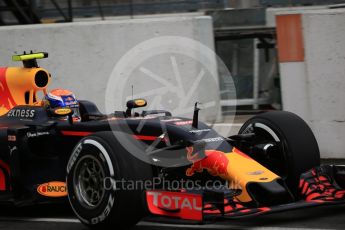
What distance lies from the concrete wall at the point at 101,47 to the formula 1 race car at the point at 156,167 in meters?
2.73

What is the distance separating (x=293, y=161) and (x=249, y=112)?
20.2 feet

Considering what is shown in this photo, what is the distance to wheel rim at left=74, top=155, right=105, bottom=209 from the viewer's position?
550 cm

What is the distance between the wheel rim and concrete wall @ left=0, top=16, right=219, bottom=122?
12.9ft

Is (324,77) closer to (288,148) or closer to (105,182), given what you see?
(288,148)

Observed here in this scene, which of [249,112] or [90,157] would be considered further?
[249,112]

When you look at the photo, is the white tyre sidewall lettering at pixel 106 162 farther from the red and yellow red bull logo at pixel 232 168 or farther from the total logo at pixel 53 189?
the red and yellow red bull logo at pixel 232 168

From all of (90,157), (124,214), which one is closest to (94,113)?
(90,157)

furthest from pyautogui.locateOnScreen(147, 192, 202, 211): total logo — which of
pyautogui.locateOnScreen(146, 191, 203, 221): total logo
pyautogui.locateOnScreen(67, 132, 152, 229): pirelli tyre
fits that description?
pyautogui.locateOnScreen(67, 132, 152, 229): pirelli tyre

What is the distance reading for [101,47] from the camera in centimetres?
973

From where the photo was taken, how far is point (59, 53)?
32.2 feet

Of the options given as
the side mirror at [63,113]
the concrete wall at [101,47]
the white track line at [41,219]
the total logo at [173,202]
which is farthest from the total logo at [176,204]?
the concrete wall at [101,47]

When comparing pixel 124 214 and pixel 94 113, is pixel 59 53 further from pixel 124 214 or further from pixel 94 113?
pixel 124 214

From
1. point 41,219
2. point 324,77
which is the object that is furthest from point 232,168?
point 324,77

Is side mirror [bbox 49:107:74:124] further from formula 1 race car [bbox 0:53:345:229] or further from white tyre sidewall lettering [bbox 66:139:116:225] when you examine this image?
white tyre sidewall lettering [bbox 66:139:116:225]
